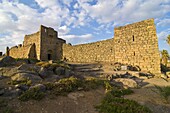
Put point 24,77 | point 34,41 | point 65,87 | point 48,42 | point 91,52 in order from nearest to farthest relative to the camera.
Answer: point 65,87
point 24,77
point 91,52
point 48,42
point 34,41

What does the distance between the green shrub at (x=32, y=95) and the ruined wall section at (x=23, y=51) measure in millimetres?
20703

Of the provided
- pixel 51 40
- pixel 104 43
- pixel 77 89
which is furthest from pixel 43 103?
pixel 51 40

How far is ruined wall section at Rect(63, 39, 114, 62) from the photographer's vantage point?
1975 cm

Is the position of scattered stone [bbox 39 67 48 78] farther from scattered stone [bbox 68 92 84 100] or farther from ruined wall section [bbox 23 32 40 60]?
ruined wall section [bbox 23 32 40 60]

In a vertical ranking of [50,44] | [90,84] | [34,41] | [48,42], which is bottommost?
[90,84]

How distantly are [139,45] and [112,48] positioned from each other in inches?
154

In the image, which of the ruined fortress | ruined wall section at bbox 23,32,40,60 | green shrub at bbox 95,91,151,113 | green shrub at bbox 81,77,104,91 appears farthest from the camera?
ruined wall section at bbox 23,32,40,60

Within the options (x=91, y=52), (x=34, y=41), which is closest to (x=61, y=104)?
(x=91, y=52)

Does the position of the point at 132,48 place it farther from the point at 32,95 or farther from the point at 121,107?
the point at 32,95

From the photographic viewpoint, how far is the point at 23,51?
2773 cm

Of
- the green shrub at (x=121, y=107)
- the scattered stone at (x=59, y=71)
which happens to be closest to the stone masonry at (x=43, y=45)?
the scattered stone at (x=59, y=71)

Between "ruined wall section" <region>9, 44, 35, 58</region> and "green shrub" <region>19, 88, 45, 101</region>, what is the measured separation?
67.9 ft

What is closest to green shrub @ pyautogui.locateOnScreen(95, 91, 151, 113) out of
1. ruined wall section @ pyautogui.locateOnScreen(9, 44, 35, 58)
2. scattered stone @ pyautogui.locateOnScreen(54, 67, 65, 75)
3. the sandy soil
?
the sandy soil

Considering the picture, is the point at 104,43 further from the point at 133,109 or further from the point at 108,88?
the point at 133,109
